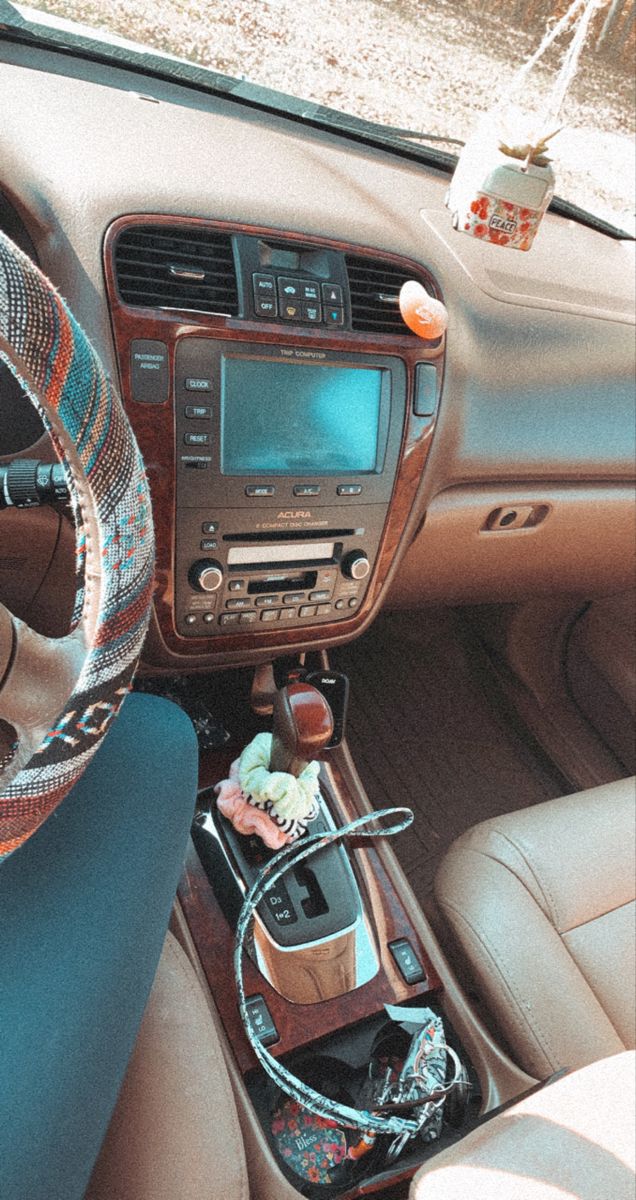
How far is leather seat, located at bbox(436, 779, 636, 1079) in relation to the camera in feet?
3.46

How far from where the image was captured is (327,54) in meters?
1.28

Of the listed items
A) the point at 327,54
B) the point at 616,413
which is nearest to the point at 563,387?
the point at 616,413

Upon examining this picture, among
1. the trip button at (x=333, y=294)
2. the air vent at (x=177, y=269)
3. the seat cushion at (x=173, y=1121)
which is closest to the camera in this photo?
the seat cushion at (x=173, y=1121)

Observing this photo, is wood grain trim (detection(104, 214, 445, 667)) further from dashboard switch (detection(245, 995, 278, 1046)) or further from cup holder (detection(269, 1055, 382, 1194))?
cup holder (detection(269, 1055, 382, 1194))

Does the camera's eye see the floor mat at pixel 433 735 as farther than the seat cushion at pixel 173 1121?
Yes

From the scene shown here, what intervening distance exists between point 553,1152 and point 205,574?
69 cm

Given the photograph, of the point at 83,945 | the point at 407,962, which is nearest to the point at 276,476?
the point at 83,945

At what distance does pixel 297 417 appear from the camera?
3.44 feet

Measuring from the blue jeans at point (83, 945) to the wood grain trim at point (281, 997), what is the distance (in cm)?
29

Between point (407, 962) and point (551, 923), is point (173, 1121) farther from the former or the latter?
point (551, 923)

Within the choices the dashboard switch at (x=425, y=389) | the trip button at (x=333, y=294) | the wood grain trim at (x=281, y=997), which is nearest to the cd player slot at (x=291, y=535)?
the dashboard switch at (x=425, y=389)

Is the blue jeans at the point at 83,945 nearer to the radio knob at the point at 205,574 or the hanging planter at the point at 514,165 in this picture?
the radio knob at the point at 205,574

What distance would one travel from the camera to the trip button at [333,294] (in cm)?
103

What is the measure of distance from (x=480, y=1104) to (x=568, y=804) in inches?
16.6
